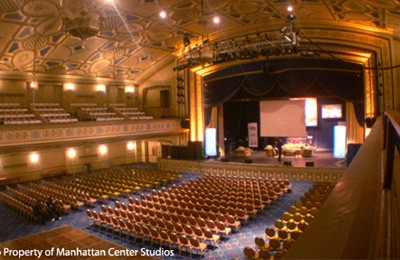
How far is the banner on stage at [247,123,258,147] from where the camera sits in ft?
70.9

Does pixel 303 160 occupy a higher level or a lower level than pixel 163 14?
lower

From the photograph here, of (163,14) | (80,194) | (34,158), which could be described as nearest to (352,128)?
(163,14)

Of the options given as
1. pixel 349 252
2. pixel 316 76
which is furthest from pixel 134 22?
pixel 349 252

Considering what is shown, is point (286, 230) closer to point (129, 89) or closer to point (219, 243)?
point (219, 243)

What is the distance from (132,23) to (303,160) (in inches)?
448

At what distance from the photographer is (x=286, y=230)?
839 cm

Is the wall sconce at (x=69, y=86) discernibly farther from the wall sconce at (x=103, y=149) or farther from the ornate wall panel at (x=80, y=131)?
the ornate wall panel at (x=80, y=131)

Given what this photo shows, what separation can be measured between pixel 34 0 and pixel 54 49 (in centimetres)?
488

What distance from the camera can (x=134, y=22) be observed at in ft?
46.4

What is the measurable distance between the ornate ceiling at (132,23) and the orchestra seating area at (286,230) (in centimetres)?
701

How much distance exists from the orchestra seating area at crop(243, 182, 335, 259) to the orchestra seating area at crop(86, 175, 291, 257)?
120 cm

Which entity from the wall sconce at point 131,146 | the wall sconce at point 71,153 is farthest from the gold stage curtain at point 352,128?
the wall sconce at point 71,153

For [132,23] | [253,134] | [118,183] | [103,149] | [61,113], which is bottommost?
[118,183]

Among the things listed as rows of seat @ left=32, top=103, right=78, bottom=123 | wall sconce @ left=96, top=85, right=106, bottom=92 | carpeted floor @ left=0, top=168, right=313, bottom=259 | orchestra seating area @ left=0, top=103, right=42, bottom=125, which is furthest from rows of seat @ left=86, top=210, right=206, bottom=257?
wall sconce @ left=96, top=85, right=106, bottom=92
